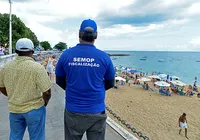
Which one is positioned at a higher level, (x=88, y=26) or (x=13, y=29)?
(x=13, y=29)

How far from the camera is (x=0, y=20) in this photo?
105 feet

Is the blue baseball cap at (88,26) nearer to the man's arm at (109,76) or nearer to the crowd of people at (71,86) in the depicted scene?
the crowd of people at (71,86)

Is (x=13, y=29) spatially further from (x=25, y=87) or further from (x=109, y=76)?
(x=109, y=76)

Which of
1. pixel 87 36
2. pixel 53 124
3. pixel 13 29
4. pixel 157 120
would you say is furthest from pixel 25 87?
pixel 13 29

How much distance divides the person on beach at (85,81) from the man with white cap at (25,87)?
25 cm

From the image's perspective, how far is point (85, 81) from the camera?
1.87 meters

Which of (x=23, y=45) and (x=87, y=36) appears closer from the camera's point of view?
(x=87, y=36)

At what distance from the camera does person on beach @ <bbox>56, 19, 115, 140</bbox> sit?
185 centimetres

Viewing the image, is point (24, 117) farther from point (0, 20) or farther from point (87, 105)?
point (0, 20)

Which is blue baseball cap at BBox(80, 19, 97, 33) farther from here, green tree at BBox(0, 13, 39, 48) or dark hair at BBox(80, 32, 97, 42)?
green tree at BBox(0, 13, 39, 48)

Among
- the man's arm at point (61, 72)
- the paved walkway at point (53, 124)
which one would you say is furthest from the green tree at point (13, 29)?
the man's arm at point (61, 72)

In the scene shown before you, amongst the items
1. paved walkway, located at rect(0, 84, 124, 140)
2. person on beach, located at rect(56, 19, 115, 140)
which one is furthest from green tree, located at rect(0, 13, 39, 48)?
person on beach, located at rect(56, 19, 115, 140)

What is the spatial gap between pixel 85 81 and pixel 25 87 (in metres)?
0.67

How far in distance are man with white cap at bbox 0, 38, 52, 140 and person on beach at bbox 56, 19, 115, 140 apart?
247 millimetres
